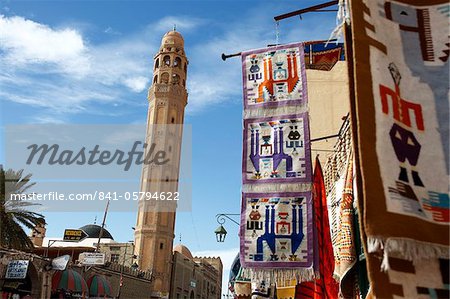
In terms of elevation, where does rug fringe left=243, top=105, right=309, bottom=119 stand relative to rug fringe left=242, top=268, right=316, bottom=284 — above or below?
above

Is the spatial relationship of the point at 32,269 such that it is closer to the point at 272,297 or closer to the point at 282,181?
the point at 272,297

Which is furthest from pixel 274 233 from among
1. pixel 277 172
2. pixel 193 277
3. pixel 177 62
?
pixel 193 277

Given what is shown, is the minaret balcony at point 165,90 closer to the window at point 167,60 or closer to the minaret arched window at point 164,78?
the minaret arched window at point 164,78

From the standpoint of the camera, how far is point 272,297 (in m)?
7.63

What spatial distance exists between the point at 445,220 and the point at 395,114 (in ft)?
2.31

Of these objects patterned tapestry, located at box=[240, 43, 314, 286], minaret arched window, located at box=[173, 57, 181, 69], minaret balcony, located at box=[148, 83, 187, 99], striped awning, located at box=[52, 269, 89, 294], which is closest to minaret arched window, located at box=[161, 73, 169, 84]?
minaret balcony, located at box=[148, 83, 187, 99]

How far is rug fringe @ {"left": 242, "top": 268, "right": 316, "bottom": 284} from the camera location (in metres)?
5.61

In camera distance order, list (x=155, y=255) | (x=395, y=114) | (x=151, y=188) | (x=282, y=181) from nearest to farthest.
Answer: (x=395, y=114), (x=282, y=181), (x=155, y=255), (x=151, y=188)

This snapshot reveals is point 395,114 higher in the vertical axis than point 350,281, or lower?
higher

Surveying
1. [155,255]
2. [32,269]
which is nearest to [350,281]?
[32,269]


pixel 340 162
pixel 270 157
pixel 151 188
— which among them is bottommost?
pixel 270 157

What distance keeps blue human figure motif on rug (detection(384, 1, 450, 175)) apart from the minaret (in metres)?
46.5

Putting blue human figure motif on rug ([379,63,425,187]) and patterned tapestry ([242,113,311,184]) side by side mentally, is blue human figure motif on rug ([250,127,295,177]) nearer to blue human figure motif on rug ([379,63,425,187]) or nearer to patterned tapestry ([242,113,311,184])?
patterned tapestry ([242,113,311,184])

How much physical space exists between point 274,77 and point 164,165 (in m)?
47.6
